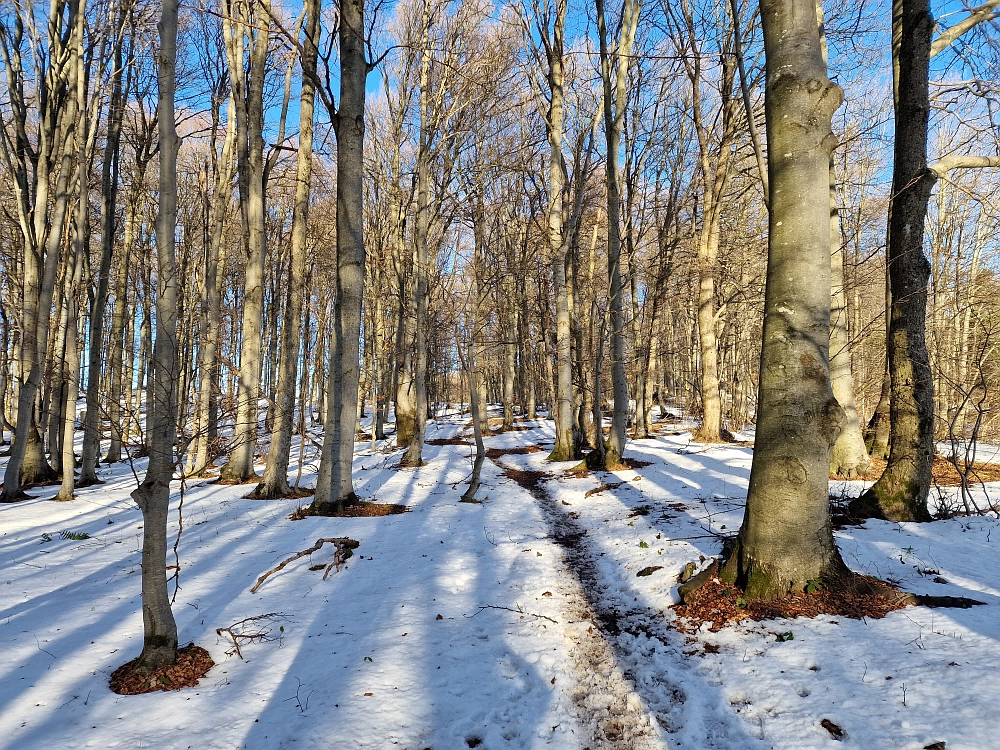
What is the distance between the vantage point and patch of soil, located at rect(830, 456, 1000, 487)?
784 cm

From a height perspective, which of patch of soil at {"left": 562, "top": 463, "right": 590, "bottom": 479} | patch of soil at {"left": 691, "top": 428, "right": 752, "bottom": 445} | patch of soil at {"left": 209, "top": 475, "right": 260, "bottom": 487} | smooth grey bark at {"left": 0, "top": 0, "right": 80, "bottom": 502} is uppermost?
smooth grey bark at {"left": 0, "top": 0, "right": 80, "bottom": 502}

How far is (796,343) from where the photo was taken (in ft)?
13.4

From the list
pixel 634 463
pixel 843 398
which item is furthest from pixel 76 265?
pixel 843 398

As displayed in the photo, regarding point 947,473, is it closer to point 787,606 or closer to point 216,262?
point 787,606

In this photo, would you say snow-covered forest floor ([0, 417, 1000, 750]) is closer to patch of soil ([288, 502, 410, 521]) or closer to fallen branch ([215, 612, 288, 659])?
fallen branch ([215, 612, 288, 659])

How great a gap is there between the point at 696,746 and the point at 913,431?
5.09 metres

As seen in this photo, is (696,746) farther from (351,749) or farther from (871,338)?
(871,338)

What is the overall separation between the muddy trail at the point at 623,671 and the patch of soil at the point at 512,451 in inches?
442

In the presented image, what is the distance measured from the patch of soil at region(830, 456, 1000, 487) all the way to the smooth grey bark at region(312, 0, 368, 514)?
871 cm

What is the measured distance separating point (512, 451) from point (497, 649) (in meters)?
13.9

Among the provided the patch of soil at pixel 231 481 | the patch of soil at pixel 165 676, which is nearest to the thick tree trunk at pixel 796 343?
the patch of soil at pixel 165 676

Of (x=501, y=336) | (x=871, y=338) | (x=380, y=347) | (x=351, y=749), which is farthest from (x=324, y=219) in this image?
(x=351, y=749)

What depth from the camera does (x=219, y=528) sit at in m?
8.03

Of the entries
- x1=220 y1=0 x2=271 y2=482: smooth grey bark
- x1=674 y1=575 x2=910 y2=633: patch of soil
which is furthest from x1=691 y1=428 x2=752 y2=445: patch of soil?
x1=220 y1=0 x2=271 y2=482: smooth grey bark
